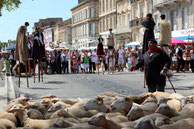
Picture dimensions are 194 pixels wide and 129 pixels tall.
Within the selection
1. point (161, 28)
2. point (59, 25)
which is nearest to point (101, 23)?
point (59, 25)

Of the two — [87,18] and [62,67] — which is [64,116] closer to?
[62,67]

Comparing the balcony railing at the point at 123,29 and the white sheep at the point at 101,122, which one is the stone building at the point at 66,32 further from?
the white sheep at the point at 101,122

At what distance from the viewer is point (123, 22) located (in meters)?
67.1

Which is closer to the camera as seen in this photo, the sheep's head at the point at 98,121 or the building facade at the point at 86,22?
the sheep's head at the point at 98,121

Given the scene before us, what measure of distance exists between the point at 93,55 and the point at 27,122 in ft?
73.6

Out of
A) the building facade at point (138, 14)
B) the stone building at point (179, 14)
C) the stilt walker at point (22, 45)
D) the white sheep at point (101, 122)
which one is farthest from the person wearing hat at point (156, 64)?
the building facade at point (138, 14)

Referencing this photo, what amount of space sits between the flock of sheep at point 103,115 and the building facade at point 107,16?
6599cm

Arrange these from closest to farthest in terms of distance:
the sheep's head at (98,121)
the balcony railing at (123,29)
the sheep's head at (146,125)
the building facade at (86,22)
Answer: the sheep's head at (146,125) → the sheep's head at (98,121) → the balcony railing at (123,29) → the building facade at (86,22)

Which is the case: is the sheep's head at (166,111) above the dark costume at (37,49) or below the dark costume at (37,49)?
below

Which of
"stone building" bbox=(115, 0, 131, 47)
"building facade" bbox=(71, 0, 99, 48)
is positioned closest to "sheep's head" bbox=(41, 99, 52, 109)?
"stone building" bbox=(115, 0, 131, 47)

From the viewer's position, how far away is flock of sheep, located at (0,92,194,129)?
470cm

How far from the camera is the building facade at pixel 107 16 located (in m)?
73.7

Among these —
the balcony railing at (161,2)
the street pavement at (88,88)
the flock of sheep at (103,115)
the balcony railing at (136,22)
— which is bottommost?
the street pavement at (88,88)

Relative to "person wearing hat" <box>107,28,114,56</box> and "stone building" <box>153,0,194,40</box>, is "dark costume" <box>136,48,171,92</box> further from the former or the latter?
"stone building" <box>153,0,194,40</box>
